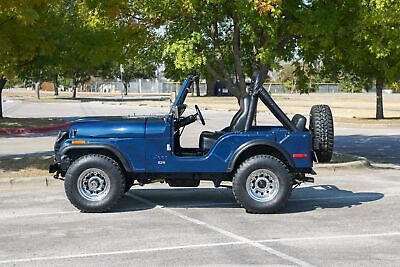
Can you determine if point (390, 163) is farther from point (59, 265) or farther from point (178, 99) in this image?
point (59, 265)

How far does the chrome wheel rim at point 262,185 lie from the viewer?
29.1 ft

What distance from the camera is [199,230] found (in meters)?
7.82

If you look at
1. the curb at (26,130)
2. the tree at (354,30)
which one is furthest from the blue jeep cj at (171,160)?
the curb at (26,130)

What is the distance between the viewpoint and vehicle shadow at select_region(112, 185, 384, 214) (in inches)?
376

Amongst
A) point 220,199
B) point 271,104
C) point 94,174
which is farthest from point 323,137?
point 94,174

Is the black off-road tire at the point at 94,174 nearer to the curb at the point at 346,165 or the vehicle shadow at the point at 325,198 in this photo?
the vehicle shadow at the point at 325,198

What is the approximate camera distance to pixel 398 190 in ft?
36.0

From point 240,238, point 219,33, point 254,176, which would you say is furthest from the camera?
point 219,33

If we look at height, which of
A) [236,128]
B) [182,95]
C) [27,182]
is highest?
[182,95]

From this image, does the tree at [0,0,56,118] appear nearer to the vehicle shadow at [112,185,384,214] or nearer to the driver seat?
the vehicle shadow at [112,185,384,214]

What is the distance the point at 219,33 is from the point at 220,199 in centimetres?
545

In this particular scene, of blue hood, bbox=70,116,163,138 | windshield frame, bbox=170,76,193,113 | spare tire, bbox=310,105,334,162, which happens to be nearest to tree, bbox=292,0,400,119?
spare tire, bbox=310,105,334,162

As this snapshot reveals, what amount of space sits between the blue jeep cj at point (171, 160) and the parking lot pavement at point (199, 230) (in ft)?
1.06

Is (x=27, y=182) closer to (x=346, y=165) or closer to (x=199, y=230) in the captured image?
(x=199, y=230)
